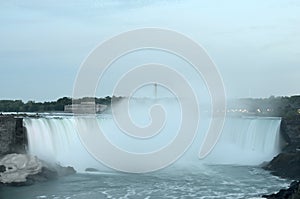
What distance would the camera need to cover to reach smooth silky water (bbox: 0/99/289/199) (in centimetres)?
1274

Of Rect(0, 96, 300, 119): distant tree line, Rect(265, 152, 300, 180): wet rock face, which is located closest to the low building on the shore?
Rect(0, 96, 300, 119): distant tree line

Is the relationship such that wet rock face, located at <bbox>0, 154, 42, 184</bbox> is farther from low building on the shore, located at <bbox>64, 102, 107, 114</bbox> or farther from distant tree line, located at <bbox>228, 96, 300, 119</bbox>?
distant tree line, located at <bbox>228, 96, 300, 119</bbox>

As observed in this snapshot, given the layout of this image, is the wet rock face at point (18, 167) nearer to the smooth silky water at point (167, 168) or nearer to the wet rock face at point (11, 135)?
the smooth silky water at point (167, 168)

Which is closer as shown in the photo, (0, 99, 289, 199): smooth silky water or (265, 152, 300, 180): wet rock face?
(0, 99, 289, 199): smooth silky water

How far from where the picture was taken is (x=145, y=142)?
20250 millimetres

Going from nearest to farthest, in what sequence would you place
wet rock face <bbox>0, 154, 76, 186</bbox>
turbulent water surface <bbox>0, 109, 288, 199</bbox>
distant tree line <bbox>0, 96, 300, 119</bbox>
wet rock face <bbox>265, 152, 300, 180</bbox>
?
turbulent water surface <bbox>0, 109, 288, 199</bbox> < wet rock face <bbox>0, 154, 76, 186</bbox> < wet rock face <bbox>265, 152, 300, 180</bbox> < distant tree line <bbox>0, 96, 300, 119</bbox>

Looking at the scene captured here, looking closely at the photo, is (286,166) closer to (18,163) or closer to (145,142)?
(145,142)

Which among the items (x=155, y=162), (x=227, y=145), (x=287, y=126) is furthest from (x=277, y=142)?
(x=155, y=162)

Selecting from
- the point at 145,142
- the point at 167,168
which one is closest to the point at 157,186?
the point at 167,168

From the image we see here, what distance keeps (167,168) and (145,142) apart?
3.22 metres

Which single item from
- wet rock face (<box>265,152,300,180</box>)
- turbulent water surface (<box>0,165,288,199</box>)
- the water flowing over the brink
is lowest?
turbulent water surface (<box>0,165,288,199</box>)

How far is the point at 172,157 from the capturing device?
62.1ft

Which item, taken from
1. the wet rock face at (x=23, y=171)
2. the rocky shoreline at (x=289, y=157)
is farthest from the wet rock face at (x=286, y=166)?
the wet rock face at (x=23, y=171)

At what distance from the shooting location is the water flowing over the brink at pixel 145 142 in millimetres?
17125
